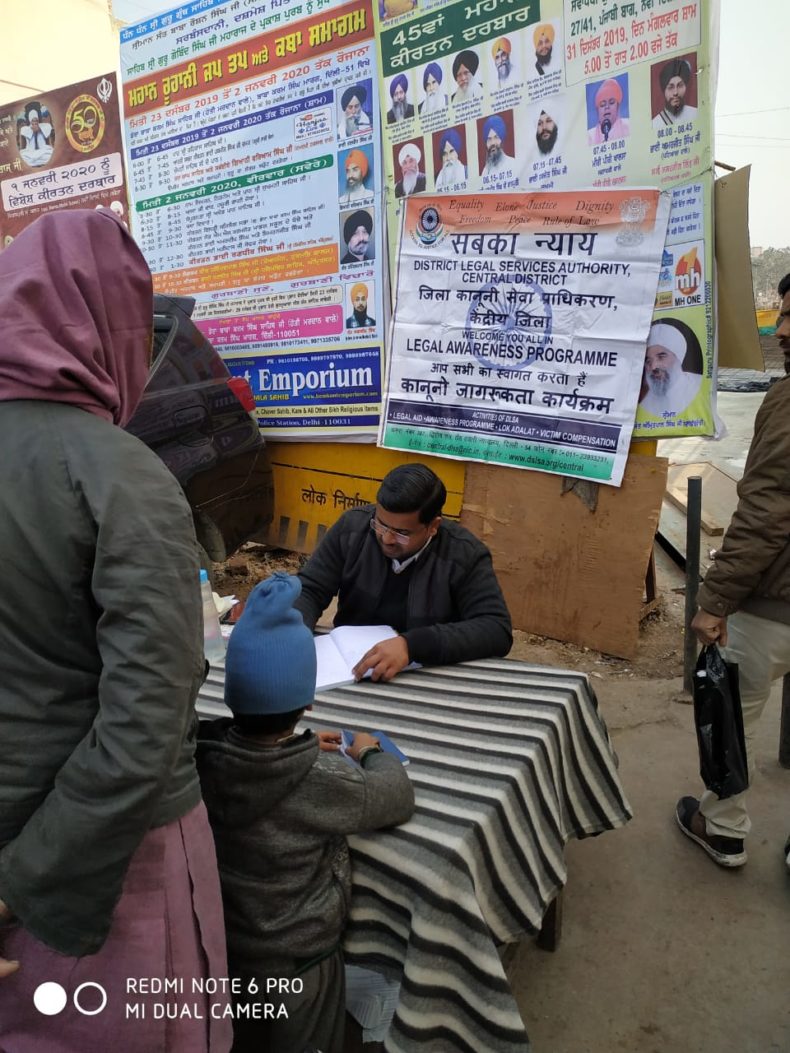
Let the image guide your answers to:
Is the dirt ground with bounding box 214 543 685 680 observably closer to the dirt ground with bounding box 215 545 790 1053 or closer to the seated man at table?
the dirt ground with bounding box 215 545 790 1053

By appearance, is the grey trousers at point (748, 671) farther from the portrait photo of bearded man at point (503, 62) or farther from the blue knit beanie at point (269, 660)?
the portrait photo of bearded man at point (503, 62)

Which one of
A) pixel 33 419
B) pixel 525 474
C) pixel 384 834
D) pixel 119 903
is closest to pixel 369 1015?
pixel 384 834

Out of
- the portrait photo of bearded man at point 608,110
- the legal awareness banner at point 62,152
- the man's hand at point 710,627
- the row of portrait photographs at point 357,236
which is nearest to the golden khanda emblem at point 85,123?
the legal awareness banner at point 62,152

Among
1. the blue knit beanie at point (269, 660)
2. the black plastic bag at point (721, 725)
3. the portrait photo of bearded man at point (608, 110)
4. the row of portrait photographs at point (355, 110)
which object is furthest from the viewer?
the row of portrait photographs at point (355, 110)

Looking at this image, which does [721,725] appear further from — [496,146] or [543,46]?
[543,46]

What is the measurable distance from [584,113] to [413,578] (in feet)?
8.68

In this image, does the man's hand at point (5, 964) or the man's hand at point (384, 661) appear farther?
the man's hand at point (384, 661)

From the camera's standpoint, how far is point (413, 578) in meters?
2.33

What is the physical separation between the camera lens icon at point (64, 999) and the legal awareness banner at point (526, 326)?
10.5 feet

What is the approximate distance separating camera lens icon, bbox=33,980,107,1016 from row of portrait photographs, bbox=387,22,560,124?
4068 mm

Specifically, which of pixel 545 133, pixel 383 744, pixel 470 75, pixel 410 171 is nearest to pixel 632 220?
pixel 545 133

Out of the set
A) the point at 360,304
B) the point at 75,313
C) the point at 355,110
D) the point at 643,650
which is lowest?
the point at 643,650

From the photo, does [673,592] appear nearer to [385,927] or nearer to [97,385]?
[385,927]

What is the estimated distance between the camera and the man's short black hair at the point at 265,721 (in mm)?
1272
